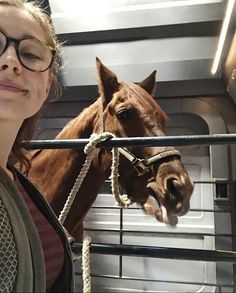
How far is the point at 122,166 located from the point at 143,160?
81 millimetres

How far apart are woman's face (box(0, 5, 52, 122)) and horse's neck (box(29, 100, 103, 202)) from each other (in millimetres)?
672

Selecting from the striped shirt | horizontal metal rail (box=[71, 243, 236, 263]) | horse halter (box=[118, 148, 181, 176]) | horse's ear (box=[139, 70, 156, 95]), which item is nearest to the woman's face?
the striped shirt

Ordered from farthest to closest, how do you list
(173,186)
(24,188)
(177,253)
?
1. (173,186)
2. (177,253)
3. (24,188)

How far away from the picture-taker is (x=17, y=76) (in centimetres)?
45

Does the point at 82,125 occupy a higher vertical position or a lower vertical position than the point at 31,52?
higher

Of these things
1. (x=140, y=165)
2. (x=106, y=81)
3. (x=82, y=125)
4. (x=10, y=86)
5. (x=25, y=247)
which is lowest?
(x=25, y=247)

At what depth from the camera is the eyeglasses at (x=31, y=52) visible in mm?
437

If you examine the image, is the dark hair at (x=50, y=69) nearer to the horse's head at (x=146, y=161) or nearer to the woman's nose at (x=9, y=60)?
the woman's nose at (x=9, y=60)

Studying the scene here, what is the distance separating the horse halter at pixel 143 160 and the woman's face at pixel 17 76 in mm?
629

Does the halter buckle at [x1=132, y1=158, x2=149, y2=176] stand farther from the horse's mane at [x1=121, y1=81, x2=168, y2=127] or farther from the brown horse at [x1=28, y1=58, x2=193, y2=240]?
the horse's mane at [x1=121, y1=81, x2=168, y2=127]

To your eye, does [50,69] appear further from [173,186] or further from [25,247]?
[173,186]

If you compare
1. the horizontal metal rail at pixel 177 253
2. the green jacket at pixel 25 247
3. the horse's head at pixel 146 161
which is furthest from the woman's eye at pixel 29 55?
the horse's head at pixel 146 161

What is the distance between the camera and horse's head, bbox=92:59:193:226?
1.06 m

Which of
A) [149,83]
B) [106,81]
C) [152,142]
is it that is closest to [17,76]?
[152,142]
